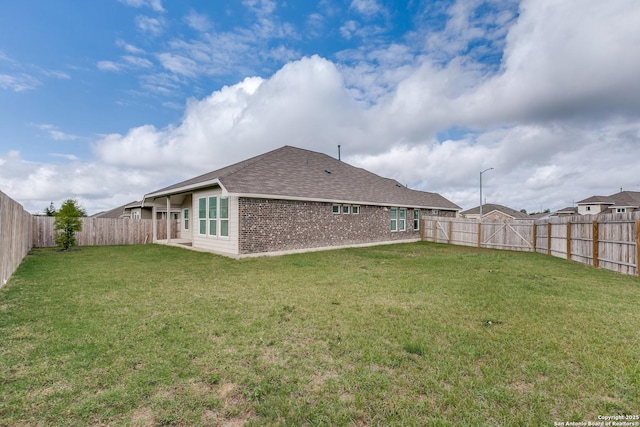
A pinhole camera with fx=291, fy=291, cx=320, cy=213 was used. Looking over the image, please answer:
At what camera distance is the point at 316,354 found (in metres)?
3.51

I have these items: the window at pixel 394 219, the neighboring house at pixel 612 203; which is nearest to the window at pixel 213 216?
the window at pixel 394 219

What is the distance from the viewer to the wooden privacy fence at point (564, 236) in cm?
912

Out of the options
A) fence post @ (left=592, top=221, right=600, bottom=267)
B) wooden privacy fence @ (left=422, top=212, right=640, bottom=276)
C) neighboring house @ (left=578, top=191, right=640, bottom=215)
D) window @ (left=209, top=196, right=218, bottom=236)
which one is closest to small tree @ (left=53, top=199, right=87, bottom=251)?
window @ (left=209, top=196, right=218, bottom=236)

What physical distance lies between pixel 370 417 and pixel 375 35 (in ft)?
48.2

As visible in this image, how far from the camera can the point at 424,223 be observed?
2236cm

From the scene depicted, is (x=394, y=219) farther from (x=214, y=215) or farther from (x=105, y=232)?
(x=105, y=232)

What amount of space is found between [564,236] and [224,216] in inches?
591

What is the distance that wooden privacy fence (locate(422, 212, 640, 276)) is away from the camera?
912cm

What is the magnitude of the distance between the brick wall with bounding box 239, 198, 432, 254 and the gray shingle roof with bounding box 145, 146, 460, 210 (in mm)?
565

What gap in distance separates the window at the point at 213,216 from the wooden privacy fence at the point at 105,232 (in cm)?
818

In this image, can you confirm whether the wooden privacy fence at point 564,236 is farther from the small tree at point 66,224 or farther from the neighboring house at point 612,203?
the neighboring house at point 612,203

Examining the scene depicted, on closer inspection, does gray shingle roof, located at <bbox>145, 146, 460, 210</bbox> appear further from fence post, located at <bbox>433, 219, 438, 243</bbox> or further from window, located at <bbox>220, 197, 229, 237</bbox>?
fence post, located at <bbox>433, 219, 438, 243</bbox>

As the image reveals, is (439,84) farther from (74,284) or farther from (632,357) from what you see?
(74,284)

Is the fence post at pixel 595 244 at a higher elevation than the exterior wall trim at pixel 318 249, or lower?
higher
